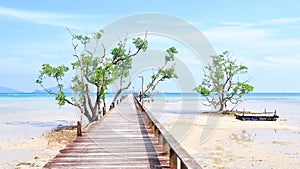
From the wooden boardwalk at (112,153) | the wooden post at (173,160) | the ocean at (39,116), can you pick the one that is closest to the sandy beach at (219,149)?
the ocean at (39,116)

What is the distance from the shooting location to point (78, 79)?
28.9 m

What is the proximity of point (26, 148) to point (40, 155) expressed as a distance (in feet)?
8.24

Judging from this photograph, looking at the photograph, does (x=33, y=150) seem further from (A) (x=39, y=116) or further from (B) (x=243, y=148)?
(A) (x=39, y=116)

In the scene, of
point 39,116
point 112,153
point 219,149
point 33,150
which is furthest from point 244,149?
point 39,116

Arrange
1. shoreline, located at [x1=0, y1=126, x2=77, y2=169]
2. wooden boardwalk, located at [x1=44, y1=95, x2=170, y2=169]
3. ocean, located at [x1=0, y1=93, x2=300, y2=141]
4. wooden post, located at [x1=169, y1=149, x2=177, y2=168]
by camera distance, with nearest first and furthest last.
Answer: wooden post, located at [x1=169, y1=149, x2=177, y2=168]
wooden boardwalk, located at [x1=44, y1=95, x2=170, y2=169]
shoreline, located at [x1=0, y1=126, x2=77, y2=169]
ocean, located at [x1=0, y1=93, x2=300, y2=141]

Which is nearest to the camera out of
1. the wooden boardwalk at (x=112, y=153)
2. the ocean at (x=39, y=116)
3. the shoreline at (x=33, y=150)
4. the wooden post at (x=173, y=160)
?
the wooden post at (x=173, y=160)

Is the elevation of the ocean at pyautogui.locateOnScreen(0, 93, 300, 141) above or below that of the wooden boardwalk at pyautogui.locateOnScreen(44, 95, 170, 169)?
below

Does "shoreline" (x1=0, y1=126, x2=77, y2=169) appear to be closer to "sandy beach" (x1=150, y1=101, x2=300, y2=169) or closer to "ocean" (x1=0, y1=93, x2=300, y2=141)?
"ocean" (x1=0, y1=93, x2=300, y2=141)

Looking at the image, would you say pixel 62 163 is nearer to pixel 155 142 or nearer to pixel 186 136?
pixel 155 142

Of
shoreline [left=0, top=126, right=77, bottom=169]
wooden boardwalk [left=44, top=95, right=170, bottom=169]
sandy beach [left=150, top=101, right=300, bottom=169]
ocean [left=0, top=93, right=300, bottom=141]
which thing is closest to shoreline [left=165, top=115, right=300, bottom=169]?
sandy beach [left=150, top=101, right=300, bottom=169]

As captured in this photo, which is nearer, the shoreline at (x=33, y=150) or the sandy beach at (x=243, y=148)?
the sandy beach at (x=243, y=148)

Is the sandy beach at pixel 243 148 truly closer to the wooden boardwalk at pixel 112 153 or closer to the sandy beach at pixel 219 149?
the sandy beach at pixel 219 149

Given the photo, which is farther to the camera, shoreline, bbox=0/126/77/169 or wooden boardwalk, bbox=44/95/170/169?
shoreline, bbox=0/126/77/169

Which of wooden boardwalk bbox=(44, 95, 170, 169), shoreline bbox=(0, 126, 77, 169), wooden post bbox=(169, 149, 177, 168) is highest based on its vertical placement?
wooden post bbox=(169, 149, 177, 168)
